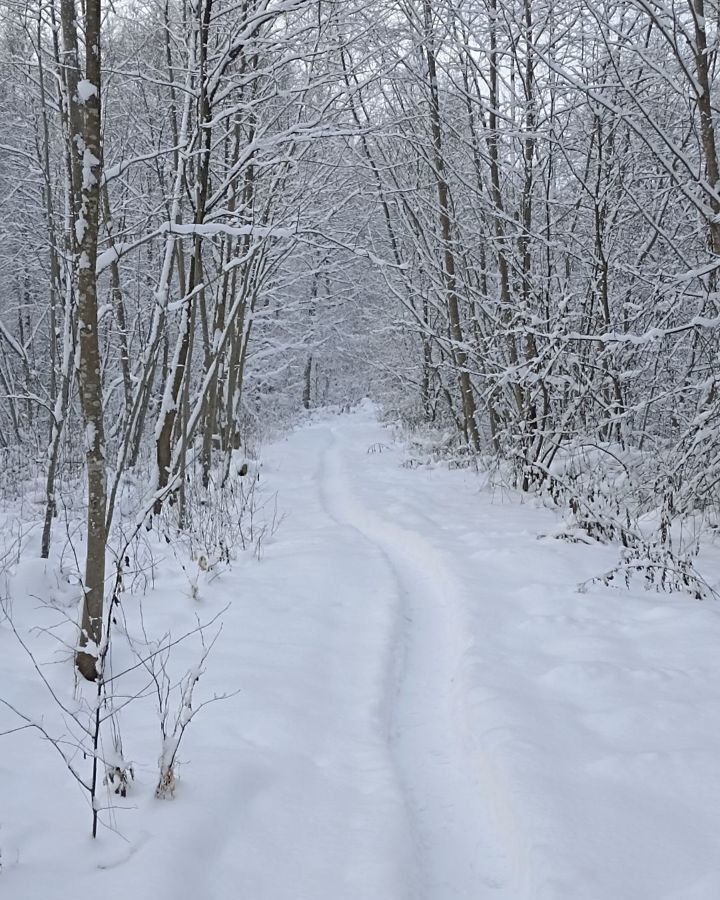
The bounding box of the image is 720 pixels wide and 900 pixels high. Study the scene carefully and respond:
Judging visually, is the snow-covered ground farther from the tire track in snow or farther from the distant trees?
the distant trees

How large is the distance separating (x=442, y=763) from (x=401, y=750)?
0.66 feet

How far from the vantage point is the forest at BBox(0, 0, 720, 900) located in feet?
9.71

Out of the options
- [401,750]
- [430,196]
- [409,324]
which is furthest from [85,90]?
[430,196]

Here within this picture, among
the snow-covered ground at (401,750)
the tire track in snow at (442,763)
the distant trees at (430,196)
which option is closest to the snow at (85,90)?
the distant trees at (430,196)

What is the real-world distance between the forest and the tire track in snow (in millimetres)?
23

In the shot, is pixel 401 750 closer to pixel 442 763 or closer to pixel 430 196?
pixel 442 763

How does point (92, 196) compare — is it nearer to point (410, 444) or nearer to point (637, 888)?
point (637, 888)

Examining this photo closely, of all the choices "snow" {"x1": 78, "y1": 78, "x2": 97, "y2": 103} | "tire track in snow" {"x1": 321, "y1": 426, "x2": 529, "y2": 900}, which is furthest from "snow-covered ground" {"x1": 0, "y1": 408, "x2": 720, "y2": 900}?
"snow" {"x1": 78, "y1": 78, "x2": 97, "y2": 103}

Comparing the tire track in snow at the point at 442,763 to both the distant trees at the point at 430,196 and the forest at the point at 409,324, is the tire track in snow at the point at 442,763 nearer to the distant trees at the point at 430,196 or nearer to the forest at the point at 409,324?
the forest at the point at 409,324

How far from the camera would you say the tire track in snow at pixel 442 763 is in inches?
87.7

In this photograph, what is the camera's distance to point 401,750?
2.98m

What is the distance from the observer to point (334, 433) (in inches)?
891

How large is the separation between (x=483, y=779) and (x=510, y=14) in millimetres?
7355

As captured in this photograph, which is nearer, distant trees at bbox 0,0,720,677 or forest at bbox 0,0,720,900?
forest at bbox 0,0,720,900
